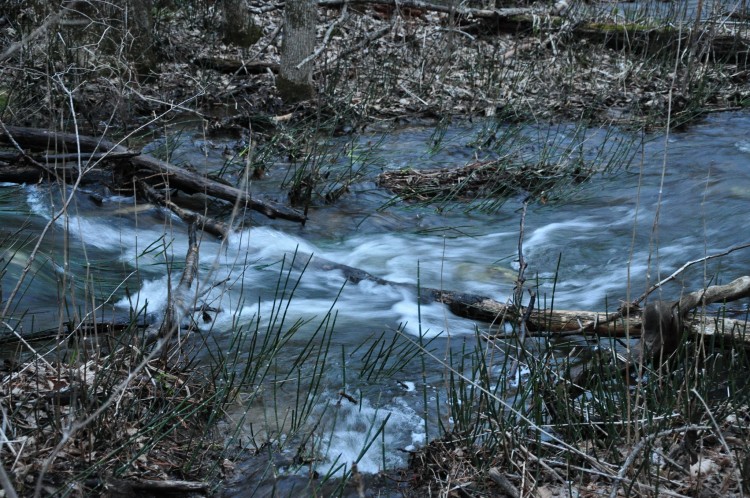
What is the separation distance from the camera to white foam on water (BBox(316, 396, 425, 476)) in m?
3.21

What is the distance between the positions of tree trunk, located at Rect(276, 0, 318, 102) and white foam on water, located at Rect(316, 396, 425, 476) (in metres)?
6.35

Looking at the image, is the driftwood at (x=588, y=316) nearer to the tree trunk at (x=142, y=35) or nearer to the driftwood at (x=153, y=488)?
the driftwood at (x=153, y=488)

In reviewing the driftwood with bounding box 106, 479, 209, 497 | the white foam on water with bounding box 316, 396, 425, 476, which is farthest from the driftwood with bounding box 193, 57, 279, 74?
the driftwood with bounding box 106, 479, 209, 497

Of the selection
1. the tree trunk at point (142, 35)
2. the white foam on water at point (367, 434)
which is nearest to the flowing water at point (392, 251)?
the white foam on water at point (367, 434)

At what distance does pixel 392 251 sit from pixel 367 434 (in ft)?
9.88

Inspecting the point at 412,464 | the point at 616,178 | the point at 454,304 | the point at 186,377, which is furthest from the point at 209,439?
the point at 616,178

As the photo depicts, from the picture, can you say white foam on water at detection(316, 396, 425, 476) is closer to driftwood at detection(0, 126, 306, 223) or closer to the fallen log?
the fallen log

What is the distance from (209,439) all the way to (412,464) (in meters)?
0.82

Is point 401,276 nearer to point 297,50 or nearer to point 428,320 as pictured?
point 428,320

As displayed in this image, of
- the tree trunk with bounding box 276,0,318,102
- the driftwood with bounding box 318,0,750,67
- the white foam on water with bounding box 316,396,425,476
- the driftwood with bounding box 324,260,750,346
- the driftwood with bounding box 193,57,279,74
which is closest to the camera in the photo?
the white foam on water with bounding box 316,396,425,476

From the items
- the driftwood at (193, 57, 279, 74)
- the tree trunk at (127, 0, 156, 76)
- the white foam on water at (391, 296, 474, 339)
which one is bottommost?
the white foam on water at (391, 296, 474, 339)

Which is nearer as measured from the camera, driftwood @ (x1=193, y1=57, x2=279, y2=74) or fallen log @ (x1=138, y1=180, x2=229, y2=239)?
fallen log @ (x1=138, y1=180, x2=229, y2=239)

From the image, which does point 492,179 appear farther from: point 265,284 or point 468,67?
point 468,67

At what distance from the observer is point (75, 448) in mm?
2867
